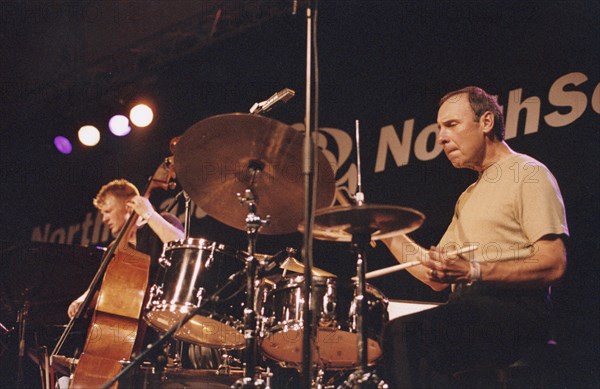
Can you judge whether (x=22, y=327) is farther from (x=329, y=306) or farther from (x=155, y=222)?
(x=329, y=306)

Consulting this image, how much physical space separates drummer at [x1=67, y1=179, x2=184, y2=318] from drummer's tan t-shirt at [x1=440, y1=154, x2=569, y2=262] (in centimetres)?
227

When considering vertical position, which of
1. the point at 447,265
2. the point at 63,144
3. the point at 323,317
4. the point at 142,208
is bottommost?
the point at 323,317

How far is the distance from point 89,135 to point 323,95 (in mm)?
3307

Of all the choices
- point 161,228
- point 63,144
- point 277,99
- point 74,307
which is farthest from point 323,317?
point 63,144

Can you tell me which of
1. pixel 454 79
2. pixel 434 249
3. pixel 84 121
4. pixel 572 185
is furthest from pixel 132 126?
pixel 434 249

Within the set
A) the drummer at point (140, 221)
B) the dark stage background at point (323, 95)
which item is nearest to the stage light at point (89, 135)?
the dark stage background at point (323, 95)

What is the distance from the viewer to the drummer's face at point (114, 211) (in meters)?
5.35

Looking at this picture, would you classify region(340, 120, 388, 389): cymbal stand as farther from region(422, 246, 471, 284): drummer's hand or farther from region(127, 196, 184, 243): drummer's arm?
region(127, 196, 184, 243): drummer's arm

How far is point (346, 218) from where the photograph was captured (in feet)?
8.16

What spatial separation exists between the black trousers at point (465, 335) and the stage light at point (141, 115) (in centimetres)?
452

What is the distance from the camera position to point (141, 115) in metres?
6.55

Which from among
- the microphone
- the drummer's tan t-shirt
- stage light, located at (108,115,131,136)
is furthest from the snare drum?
stage light, located at (108,115,131,136)

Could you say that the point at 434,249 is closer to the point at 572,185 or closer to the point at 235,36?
the point at 572,185

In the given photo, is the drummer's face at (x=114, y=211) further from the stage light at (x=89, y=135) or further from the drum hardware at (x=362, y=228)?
the drum hardware at (x=362, y=228)
